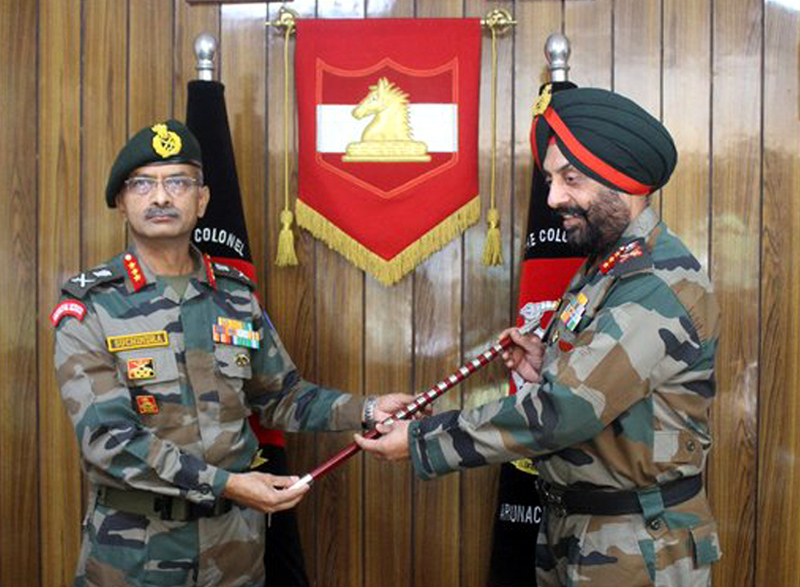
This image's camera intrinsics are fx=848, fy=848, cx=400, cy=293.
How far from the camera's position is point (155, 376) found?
2051 millimetres

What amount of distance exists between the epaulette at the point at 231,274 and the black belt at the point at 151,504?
0.60 metres

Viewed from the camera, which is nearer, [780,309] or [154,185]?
[154,185]

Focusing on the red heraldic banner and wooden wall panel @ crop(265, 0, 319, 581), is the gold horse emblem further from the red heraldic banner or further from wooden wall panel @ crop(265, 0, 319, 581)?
wooden wall panel @ crop(265, 0, 319, 581)

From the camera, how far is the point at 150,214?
2.10 m

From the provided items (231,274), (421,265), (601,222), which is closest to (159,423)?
(231,274)

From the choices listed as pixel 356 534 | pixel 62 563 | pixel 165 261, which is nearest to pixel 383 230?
pixel 165 261

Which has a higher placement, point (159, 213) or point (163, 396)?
point (159, 213)

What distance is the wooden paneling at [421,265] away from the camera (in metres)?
2.70

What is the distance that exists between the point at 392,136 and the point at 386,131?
0.08ft

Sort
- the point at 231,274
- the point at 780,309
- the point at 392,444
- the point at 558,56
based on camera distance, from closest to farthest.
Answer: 1. the point at 392,444
2. the point at 231,274
3. the point at 558,56
4. the point at 780,309

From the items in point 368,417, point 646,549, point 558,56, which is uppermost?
point 558,56

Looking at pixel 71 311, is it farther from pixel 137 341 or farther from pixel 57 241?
pixel 57 241

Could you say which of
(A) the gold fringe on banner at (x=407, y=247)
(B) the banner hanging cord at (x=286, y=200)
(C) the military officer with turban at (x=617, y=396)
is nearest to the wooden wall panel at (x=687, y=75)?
(A) the gold fringe on banner at (x=407, y=247)

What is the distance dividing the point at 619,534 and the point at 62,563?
1952mm
